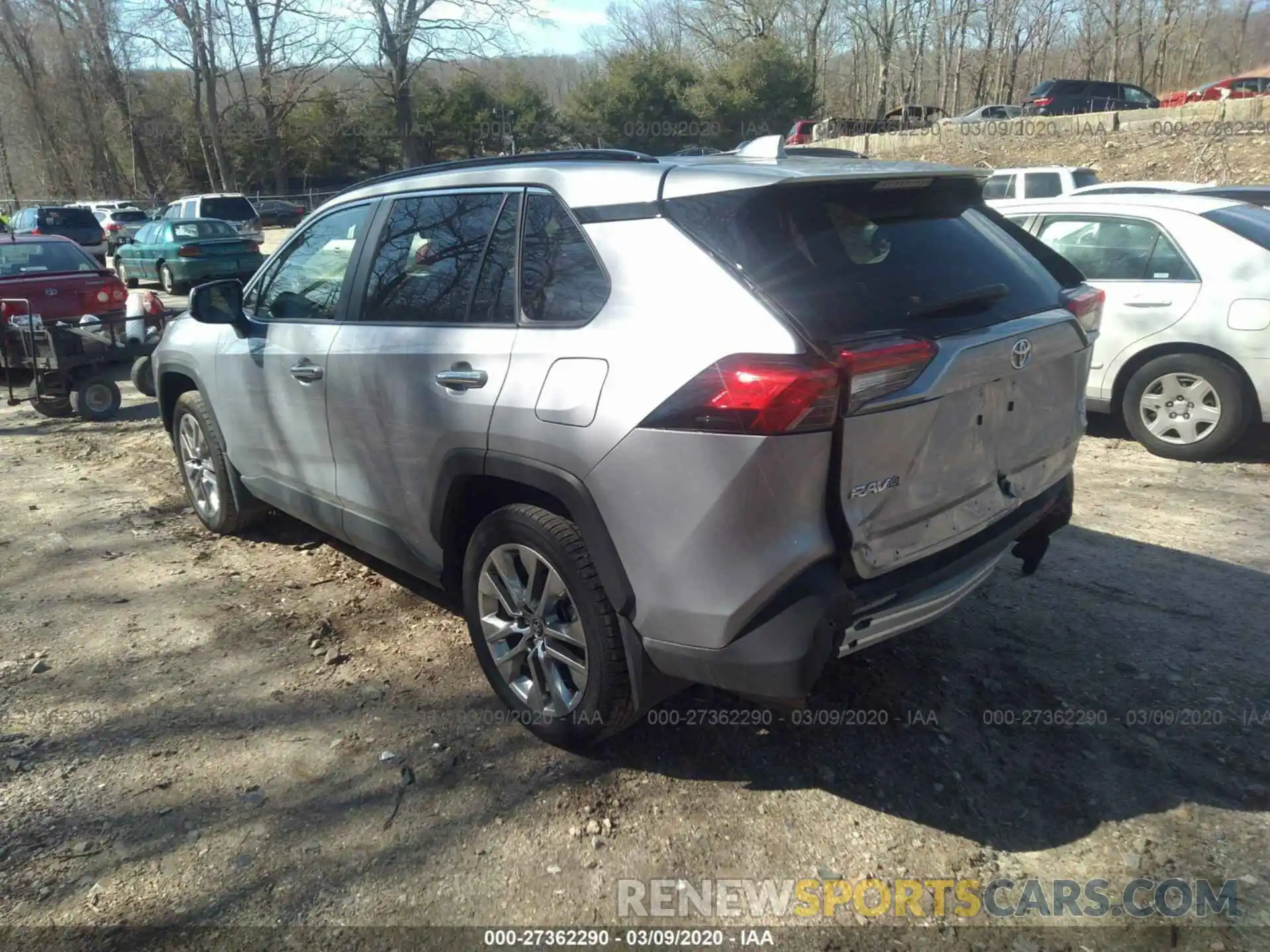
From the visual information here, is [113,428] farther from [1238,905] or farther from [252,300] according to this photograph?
[1238,905]

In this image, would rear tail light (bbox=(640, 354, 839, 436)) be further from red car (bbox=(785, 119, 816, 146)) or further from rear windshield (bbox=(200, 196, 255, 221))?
red car (bbox=(785, 119, 816, 146))

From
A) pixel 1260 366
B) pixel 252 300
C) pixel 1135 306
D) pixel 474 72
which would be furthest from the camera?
pixel 474 72

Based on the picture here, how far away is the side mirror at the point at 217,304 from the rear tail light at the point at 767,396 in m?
2.79

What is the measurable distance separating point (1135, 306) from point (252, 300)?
222 inches

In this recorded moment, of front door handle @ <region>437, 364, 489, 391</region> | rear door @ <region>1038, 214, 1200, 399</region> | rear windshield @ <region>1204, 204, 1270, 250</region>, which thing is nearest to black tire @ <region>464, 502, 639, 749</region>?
front door handle @ <region>437, 364, 489, 391</region>

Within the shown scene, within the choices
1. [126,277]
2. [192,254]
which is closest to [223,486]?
[192,254]

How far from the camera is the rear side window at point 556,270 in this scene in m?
2.80

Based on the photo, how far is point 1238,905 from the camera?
246 cm

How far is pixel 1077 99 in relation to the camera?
30.9m

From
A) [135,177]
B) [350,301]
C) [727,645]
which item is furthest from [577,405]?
[135,177]

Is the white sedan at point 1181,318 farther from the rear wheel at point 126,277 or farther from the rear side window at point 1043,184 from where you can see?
the rear wheel at point 126,277

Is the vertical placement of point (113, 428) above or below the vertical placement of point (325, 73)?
below

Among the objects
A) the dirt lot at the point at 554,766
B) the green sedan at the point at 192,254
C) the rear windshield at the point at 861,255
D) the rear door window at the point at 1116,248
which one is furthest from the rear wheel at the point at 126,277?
the rear windshield at the point at 861,255

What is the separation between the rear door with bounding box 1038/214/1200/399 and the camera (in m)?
6.25
